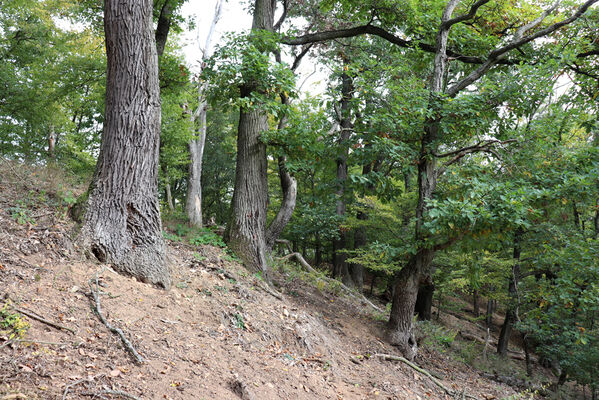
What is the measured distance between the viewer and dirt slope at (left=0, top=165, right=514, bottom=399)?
2951 mm

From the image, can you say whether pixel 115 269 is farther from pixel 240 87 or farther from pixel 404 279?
pixel 404 279

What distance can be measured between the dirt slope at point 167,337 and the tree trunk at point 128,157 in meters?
0.31

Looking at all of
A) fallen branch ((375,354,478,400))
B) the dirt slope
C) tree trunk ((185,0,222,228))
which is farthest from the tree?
tree trunk ((185,0,222,228))

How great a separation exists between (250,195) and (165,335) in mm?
3954

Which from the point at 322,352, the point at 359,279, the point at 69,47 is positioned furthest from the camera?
the point at 359,279

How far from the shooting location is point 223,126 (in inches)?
883

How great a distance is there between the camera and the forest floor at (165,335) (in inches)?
117

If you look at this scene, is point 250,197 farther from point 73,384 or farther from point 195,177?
point 195,177

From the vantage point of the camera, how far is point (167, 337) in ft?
13.2

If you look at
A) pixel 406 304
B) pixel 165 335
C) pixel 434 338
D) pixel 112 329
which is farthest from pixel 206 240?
pixel 434 338

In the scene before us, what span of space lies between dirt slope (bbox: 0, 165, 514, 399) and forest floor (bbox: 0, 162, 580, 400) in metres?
0.01

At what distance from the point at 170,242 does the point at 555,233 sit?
861 centimetres

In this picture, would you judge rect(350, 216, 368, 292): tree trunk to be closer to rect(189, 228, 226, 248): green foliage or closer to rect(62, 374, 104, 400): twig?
rect(189, 228, 226, 248): green foliage

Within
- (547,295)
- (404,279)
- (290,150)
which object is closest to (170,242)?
(290,150)
